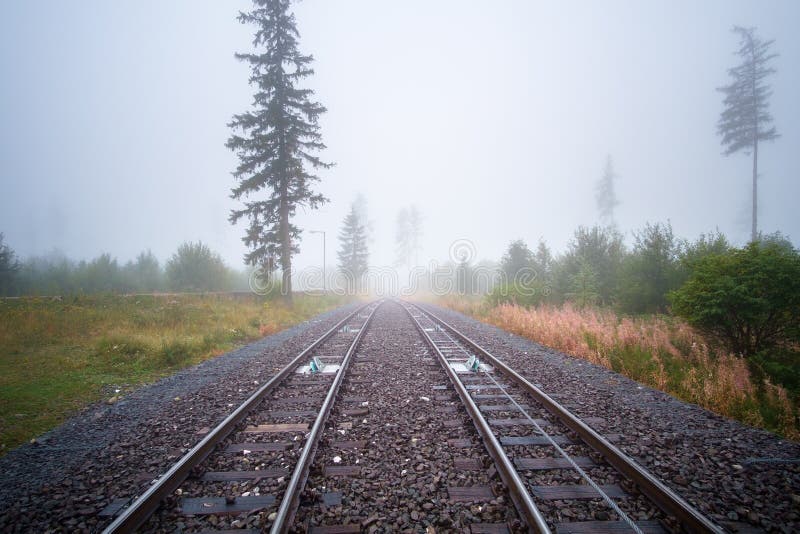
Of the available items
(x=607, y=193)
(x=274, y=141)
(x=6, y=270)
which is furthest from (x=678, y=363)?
(x=607, y=193)

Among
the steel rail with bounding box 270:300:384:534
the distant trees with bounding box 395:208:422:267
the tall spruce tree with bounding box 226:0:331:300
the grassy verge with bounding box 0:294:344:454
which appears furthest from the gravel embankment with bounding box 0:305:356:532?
the distant trees with bounding box 395:208:422:267

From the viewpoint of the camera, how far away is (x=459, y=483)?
323cm

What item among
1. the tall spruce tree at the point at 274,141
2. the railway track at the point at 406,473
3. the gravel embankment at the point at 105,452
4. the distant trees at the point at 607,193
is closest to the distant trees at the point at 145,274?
the tall spruce tree at the point at 274,141

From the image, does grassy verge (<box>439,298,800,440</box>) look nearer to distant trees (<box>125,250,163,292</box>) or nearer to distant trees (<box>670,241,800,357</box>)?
distant trees (<box>670,241,800,357</box>)

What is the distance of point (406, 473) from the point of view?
133 inches

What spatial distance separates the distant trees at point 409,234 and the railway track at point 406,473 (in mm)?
47248

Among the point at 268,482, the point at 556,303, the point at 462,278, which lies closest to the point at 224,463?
the point at 268,482

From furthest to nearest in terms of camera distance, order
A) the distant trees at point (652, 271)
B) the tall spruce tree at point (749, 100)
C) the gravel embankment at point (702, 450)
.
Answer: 1. the tall spruce tree at point (749, 100)
2. the distant trees at point (652, 271)
3. the gravel embankment at point (702, 450)

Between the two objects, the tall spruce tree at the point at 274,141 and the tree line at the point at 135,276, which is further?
the tree line at the point at 135,276

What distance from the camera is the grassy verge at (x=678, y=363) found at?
4672 millimetres

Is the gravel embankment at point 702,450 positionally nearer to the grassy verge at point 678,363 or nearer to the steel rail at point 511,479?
the grassy verge at point 678,363

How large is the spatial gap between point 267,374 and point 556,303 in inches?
562

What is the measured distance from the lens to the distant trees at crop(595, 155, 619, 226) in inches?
1561

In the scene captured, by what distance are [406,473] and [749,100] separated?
105 ft
